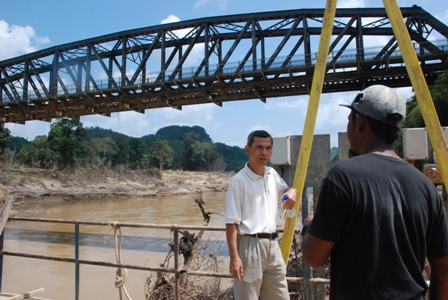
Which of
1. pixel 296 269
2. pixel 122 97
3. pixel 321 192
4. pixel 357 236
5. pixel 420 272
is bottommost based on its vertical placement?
pixel 296 269

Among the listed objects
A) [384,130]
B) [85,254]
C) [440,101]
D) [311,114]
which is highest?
[440,101]

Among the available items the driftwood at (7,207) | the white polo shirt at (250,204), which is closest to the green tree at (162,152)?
the driftwood at (7,207)

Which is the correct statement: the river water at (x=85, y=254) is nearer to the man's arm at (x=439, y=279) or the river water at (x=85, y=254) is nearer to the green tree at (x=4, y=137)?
the man's arm at (x=439, y=279)

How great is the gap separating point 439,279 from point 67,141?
44.7 metres

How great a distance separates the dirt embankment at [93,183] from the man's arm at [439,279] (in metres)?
25.4

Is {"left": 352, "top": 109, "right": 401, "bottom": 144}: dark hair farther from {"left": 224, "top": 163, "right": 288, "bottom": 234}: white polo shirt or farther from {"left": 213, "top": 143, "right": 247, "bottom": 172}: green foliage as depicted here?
{"left": 213, "top": 143, "right": 247, "bottom": 172}: green foliage

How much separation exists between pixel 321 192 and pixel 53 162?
4364 centimetres

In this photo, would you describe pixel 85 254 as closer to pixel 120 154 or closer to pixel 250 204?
pixel 250 204

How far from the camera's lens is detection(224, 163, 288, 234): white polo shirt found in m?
2.84

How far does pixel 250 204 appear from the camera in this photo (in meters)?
2.89

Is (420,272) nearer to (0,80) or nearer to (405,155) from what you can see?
(405,155)

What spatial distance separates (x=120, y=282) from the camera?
411cm

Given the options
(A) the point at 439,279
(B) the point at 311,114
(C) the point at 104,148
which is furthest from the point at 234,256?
(C) the point at 104,148

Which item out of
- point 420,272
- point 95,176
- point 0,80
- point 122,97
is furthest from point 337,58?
point 95,176
